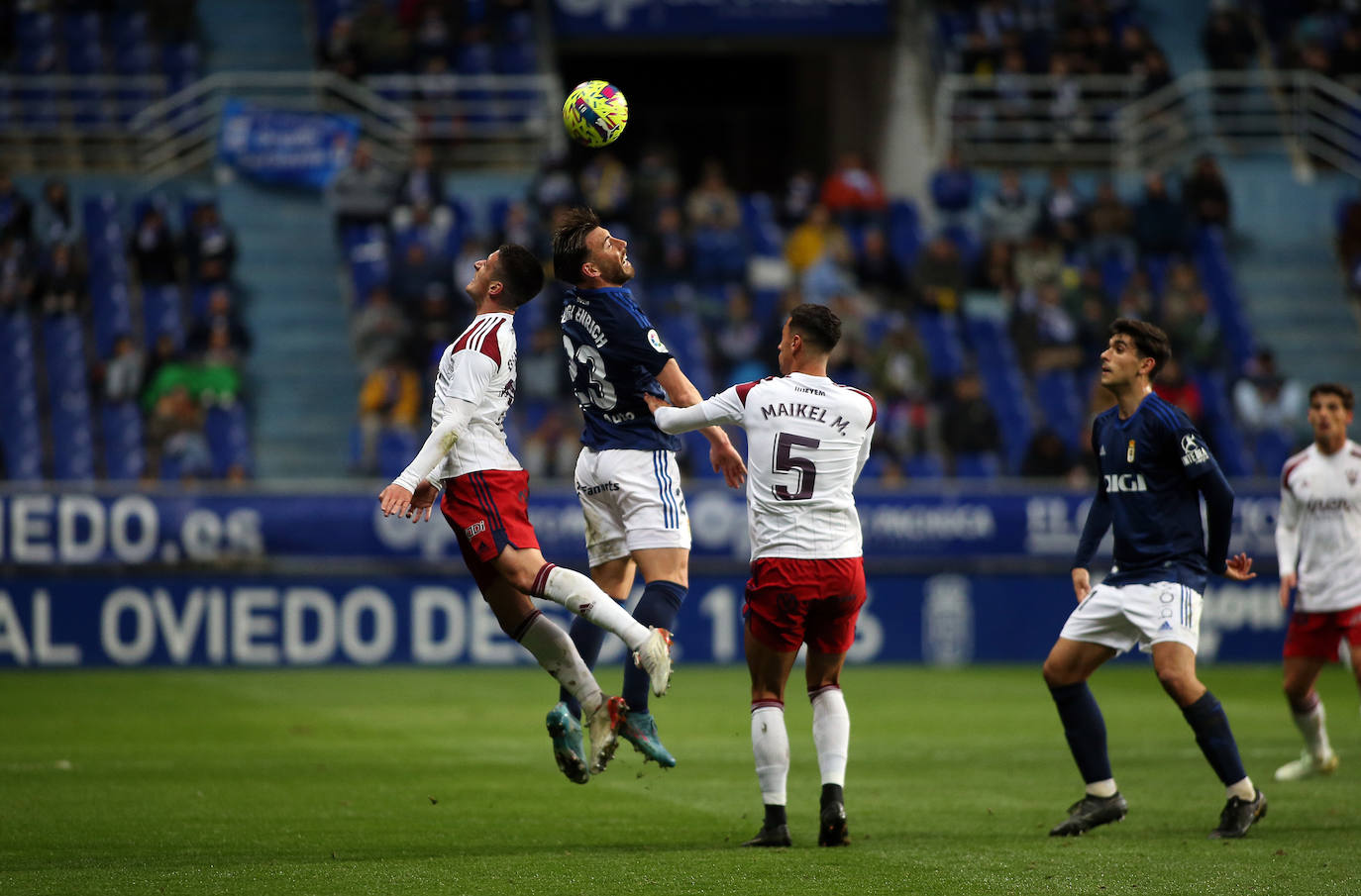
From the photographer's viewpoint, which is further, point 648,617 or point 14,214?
point 14,214

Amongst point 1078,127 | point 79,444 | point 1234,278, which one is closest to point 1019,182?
point 1078,127

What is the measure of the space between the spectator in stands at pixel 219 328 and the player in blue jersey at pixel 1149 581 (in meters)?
13.7

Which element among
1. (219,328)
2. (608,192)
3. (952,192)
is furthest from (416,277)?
(952,192)

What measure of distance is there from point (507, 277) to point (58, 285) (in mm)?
→ 13749

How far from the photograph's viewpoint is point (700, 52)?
1088 inches

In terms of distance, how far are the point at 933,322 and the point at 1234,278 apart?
15.8ft

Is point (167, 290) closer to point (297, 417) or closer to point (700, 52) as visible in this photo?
point (297, 417)

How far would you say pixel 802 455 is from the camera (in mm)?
7301

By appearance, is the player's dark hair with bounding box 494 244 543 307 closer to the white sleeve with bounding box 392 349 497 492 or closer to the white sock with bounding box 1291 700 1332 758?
the white sleeve with bounding box 392 349 497 492

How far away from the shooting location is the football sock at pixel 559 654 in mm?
7496

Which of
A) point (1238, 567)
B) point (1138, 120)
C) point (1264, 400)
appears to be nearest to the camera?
point (1238, 567)

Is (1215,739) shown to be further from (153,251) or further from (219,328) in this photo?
(153,251)

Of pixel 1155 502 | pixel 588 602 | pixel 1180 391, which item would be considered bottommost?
pixel 588 602

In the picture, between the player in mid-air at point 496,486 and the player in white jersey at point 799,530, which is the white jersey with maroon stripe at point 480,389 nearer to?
the player in mid-air at point 496,486
